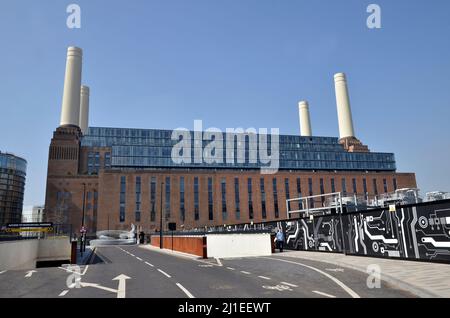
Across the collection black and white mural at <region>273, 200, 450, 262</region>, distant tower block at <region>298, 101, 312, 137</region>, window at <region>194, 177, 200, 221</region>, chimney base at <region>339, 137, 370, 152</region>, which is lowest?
black and white mural at <region>273, 200, 450, 262</region>

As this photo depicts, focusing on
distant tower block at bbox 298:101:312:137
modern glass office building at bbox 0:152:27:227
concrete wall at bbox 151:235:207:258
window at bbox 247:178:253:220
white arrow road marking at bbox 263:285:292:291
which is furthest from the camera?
distant tower block at bbox 298:101:312:137

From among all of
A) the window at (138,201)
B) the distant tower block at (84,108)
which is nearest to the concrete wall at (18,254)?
the window at (138,201)

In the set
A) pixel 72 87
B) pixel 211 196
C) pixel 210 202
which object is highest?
pixel 72 87

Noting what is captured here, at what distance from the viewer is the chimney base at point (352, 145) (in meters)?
120

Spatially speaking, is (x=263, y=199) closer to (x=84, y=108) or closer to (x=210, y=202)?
(x=210, y=202)

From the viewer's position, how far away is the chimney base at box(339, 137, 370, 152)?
119562 millimetres

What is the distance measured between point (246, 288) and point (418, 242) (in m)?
9.40

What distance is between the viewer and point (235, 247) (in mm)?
31203

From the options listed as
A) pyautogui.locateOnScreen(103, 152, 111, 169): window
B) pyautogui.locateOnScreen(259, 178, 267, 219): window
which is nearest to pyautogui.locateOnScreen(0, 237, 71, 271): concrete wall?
pyautogui.locateOnScreen(259, 178, 267, 219): window

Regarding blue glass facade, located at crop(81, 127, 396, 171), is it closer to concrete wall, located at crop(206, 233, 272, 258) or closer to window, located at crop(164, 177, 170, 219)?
window, located at crop(164, 177, 170, 219)

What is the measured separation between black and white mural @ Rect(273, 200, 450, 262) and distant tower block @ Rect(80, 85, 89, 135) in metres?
107

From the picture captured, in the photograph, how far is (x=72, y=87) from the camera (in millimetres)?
97625

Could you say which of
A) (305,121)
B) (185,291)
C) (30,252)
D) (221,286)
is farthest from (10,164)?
(185,291)

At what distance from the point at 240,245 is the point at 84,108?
10399 cm
